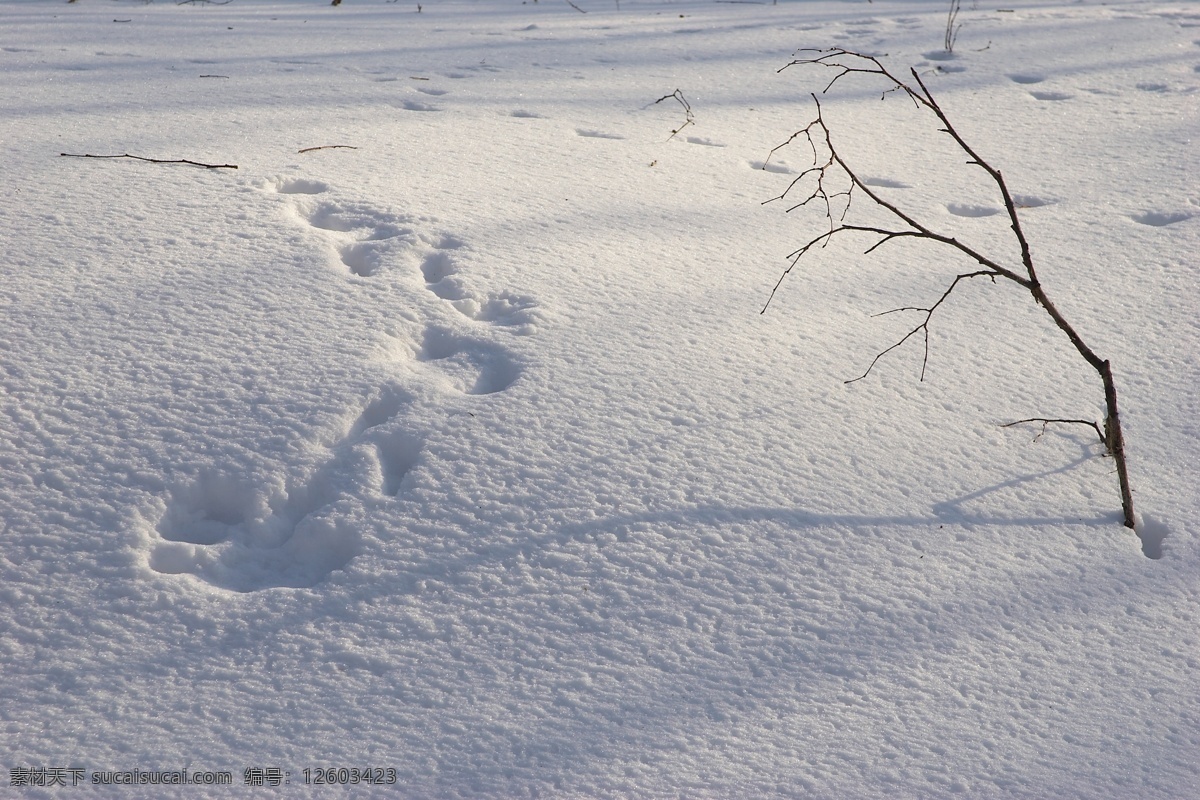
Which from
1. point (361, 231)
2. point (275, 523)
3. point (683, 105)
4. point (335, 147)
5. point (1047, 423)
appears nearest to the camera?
point (275, 523)

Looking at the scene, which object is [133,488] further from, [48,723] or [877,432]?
[877,432]

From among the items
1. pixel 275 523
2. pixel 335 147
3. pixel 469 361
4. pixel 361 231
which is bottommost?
pixel 275 523

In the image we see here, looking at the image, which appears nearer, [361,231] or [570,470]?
[570,470]

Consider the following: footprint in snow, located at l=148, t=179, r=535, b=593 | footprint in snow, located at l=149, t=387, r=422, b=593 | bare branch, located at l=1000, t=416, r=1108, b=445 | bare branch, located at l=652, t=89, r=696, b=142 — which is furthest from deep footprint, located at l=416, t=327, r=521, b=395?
bare branch, located at l=652, t=89, r=696, b=142

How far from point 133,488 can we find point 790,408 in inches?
46.0

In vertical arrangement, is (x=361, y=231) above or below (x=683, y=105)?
below

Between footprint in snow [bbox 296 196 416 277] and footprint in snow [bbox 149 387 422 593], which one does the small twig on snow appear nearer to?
footprint in snow [bbox 296 196 416 277]

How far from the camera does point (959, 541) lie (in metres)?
1.48

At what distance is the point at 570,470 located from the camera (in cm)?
154

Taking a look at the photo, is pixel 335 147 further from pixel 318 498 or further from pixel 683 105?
pixel 318 498

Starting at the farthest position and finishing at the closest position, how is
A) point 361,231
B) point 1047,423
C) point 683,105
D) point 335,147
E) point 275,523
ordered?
point 683,105 → point 335,147 → point 361,231 → point 1047,423 → point 275,523

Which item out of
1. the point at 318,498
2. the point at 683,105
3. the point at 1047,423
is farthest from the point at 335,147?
the point at 1047,423

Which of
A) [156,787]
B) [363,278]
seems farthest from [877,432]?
[156,787]

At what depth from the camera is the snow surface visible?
3.88 ft
